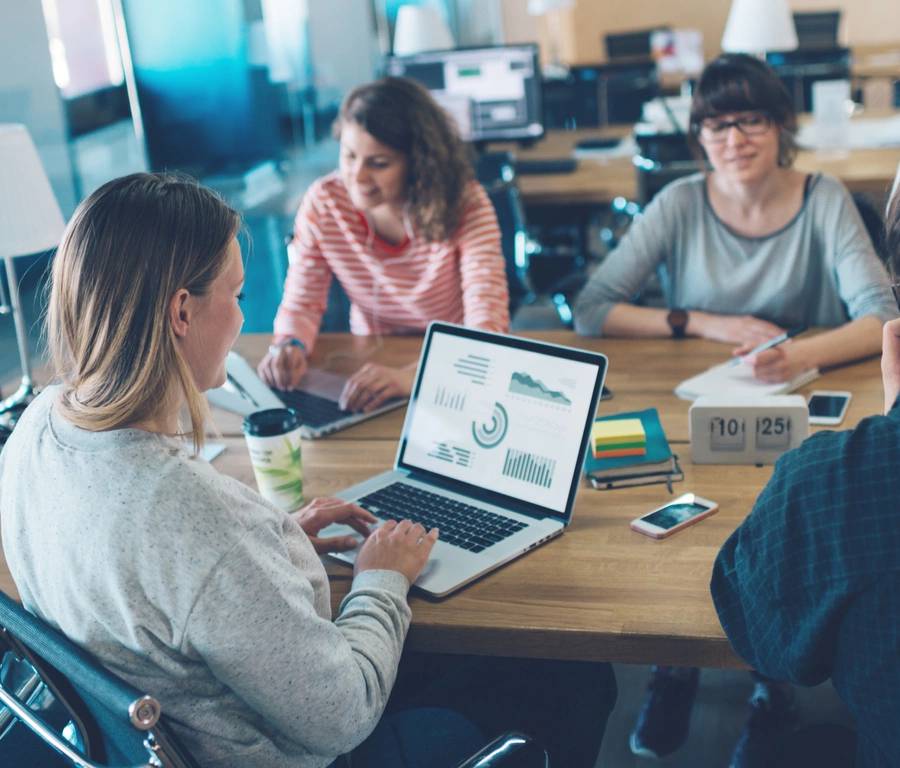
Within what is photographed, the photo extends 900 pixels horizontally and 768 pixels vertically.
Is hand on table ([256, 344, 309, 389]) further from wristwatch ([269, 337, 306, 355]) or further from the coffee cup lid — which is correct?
the coffee cup lid

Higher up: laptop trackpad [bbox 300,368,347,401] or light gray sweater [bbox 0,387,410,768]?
light gray sweater [bbox 0,387,410,768]

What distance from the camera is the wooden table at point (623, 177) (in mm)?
3605

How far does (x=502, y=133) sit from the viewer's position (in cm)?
444

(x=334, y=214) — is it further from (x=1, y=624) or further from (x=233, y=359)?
(x=1, y=624)

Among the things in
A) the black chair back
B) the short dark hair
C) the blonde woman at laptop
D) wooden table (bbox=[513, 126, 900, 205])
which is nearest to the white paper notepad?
the short dark hair

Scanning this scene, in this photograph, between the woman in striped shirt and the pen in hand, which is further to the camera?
the woman in striped shirt

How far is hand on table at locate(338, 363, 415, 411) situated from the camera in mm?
1983

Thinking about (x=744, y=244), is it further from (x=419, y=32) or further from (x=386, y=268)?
(x=419, y=32)

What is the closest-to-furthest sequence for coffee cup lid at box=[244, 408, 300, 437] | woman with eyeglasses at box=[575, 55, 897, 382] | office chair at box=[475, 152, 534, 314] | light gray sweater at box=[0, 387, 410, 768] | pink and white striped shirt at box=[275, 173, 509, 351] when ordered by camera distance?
light gray sweater at box=[0, 387, 410, 768] → coffee cup lid at box=[244, 408, 300, 437] → woman with eyeglasses at box=[575, 55, 897, 382] → pink and white striped shirt at box=[275, 173, 509, 351] → office chair at box=[475, 152, 534, 314]

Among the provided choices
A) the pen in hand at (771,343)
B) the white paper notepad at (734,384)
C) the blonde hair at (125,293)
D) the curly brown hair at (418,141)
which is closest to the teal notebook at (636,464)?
the white paper notepad at (734,384)

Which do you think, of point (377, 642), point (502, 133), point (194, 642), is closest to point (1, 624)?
point (194, 642)

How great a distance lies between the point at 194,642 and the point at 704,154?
1.82 meters

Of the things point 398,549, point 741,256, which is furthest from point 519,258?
point 398,549

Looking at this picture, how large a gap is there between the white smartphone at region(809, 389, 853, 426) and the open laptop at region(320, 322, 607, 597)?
1.68ft
